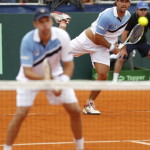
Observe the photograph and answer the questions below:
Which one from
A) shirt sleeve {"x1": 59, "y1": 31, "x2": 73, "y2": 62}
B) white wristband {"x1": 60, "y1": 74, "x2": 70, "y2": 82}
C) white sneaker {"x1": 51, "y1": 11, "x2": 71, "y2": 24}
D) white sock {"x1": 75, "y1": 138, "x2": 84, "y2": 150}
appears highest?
shirt sleeve {"x1": 59, "y1": 31, "x2": 73, "y2": 62}

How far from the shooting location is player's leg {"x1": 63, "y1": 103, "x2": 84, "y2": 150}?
261 inches

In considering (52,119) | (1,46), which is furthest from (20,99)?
(1,46)

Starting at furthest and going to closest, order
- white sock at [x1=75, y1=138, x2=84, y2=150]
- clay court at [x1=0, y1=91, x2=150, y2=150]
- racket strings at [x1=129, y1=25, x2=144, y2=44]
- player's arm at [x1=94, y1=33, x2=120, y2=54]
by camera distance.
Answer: racket strings at [x1=129, y1=25, x2=144, y2=44], player's arm at [x1=94, y1=33, x2=120, y2=54], clay court at [x1=0, y1=91, x2=150, y2=150], white sock at [x1=75, y1=138, x2=84, y2=150]

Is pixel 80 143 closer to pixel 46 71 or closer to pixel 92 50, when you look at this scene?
pixel 46 71

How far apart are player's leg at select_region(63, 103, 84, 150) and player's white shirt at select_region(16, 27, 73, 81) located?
1.25ft

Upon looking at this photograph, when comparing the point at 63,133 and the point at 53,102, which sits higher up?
the point at 53,102

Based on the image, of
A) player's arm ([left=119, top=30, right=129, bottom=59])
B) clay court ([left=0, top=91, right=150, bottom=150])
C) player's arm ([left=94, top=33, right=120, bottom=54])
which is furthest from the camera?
player's arm ([left=119, top=30, right=129, bottom=59])

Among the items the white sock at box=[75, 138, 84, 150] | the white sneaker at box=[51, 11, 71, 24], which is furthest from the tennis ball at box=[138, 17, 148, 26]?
the white sock at box=[75, 138, 84, 150]

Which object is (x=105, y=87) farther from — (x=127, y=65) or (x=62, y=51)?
(x=127, y=65)

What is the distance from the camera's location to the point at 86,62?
50.2 ft

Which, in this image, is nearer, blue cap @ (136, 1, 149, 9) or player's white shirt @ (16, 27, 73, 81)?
player's white shirt @ (16, 27, 73, 81)

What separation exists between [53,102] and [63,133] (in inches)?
79.3

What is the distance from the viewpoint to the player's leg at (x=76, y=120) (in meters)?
6.62

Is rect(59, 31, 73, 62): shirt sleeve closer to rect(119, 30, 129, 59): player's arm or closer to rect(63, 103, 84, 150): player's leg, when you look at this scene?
rect(63, 103, 84, 150): player's leg
